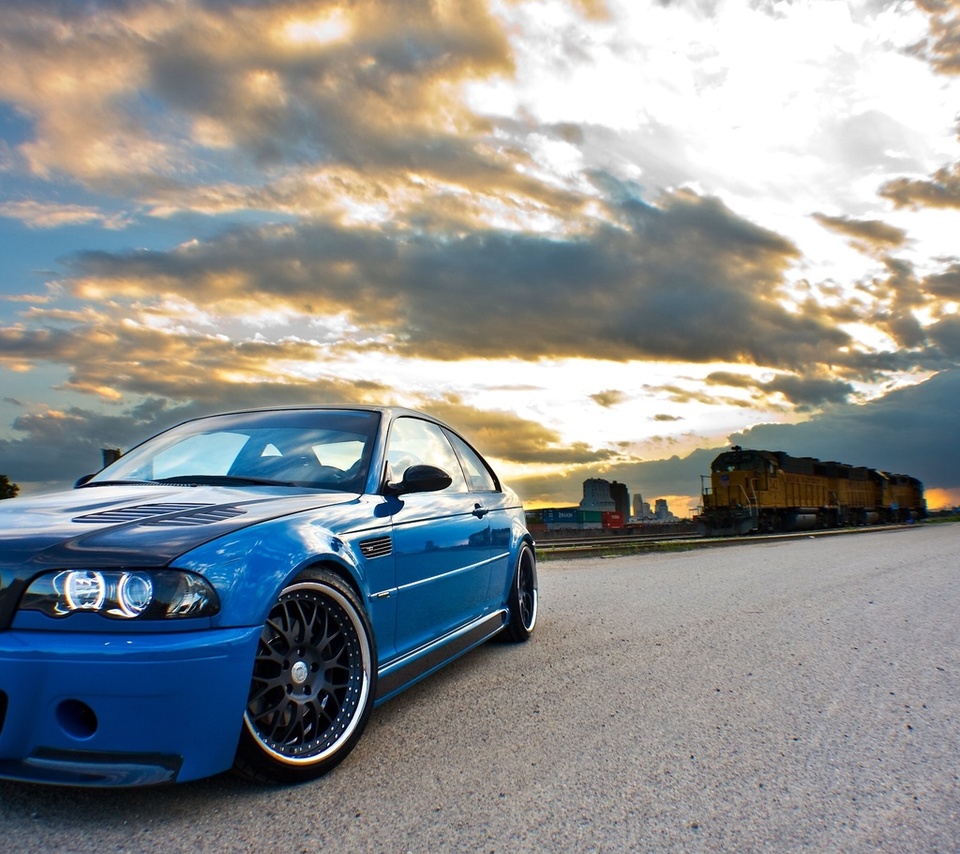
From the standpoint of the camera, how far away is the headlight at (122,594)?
2455 mm

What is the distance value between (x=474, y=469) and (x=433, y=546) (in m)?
1.47

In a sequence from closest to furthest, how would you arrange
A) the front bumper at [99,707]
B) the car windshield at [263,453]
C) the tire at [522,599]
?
the front bumper at [99,707]
the car windshield at [263,453]
the tire at [522,599]

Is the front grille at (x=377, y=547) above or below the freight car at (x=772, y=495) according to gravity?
below

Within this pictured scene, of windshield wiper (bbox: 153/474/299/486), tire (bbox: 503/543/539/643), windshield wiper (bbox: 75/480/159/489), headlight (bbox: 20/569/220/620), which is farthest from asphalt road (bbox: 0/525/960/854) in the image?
windshield wiper (bbox: 75/480/159/489)

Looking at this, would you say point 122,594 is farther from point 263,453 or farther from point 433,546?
point 433,546

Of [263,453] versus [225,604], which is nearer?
[225,604]

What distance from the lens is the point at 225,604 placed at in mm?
2557

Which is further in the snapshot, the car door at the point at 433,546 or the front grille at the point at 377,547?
the car door at the point at 433,546

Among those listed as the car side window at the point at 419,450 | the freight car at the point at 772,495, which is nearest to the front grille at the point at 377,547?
the car side window at the point at 419,450

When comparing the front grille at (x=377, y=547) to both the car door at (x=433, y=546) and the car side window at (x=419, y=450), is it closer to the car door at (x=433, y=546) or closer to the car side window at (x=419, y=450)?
the car door at (x=433, y=546)

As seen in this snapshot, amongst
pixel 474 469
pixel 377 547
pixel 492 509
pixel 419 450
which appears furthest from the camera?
pixel 474 469

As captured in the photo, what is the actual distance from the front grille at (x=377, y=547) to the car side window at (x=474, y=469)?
60.3 inches

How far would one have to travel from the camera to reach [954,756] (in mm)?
3156

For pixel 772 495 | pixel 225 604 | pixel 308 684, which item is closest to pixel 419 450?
pixel 308 684
